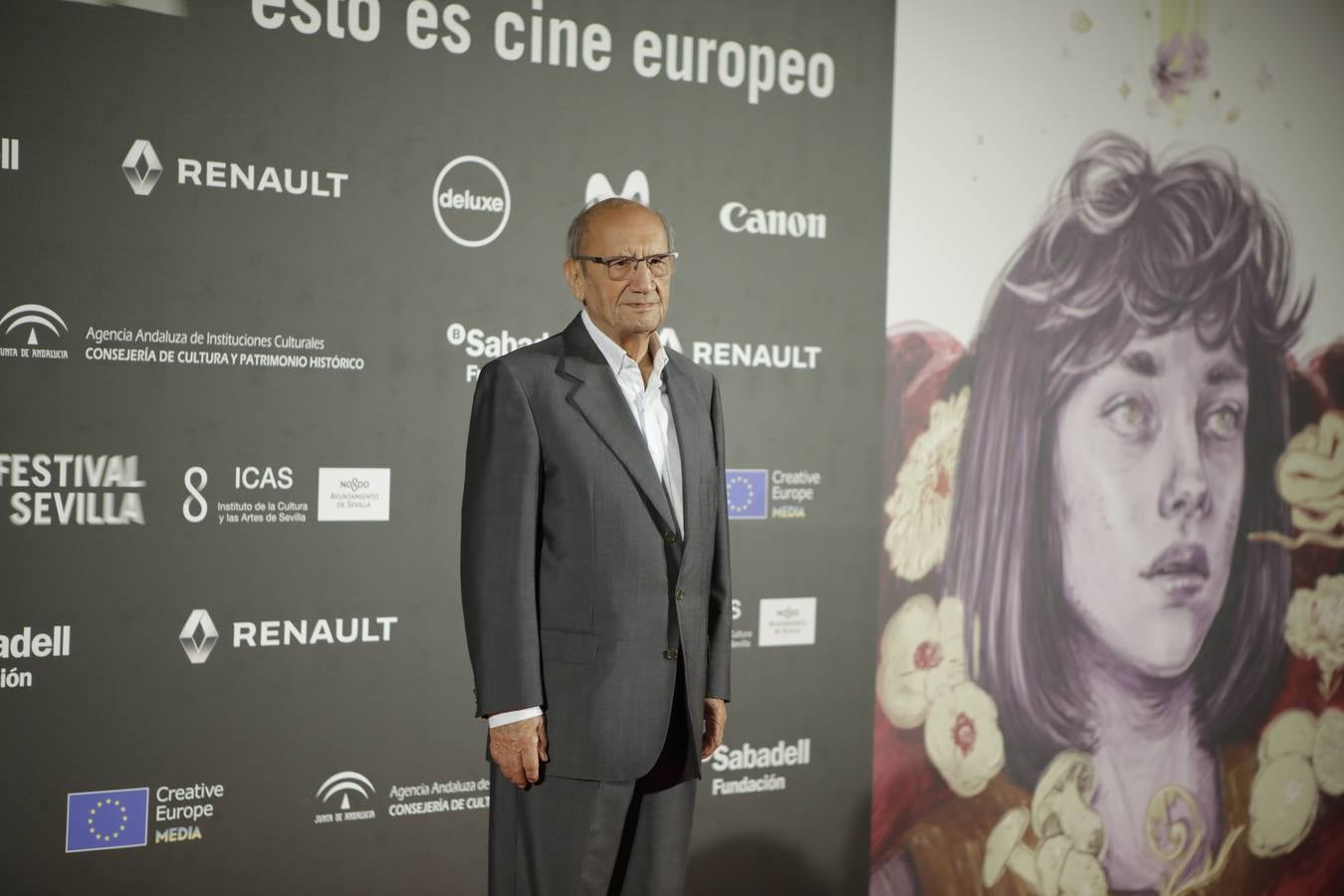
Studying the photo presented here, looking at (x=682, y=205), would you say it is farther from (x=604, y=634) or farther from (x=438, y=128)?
(x=604, y=634)

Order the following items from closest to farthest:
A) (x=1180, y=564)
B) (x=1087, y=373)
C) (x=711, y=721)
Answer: (x=711, y=721)
(x=1087, y=373)
(x=1180, y=564)

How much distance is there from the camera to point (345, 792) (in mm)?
2904

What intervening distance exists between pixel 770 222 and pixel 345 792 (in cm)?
187

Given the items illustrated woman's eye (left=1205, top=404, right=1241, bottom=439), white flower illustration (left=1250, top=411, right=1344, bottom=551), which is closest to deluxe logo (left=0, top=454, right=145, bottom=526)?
illustrated woman's eye (left=1205, top=404, right=1241, bottom=439)

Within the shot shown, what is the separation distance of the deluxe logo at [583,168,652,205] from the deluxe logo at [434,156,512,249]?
0.22 metres

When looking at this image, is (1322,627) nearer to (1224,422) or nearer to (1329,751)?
(1329,751)

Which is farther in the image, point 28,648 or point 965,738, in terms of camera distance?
point 965,738

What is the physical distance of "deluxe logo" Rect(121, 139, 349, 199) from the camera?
2658 mm

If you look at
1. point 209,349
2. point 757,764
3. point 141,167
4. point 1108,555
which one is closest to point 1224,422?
point 1108,555

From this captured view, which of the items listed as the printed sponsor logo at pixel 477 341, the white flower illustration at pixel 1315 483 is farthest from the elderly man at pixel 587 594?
the white flower illustration at pixel 1315 483

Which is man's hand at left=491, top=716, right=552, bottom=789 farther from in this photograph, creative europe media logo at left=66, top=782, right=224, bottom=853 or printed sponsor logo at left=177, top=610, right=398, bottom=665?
creative europe media logo at left=66, top=782, right=224, bottom=853

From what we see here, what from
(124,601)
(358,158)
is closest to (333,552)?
(124,601)

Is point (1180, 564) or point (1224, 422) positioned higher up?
point (1224, 422)

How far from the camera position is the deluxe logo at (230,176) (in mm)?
2658
